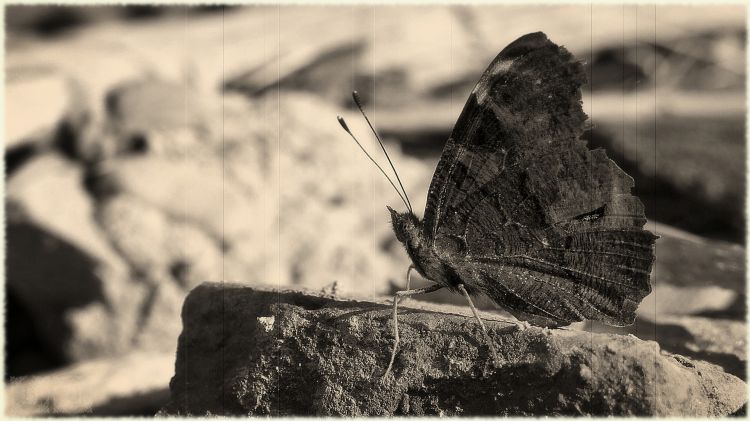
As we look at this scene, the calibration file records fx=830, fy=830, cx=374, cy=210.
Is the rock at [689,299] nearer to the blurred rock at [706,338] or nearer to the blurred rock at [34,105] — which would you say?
the blurred rock at [706,338]

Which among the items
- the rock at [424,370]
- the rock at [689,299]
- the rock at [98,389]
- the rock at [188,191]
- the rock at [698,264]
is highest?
the rock at [188,191]

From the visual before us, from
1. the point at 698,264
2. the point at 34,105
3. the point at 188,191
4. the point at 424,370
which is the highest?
the point at 34,105

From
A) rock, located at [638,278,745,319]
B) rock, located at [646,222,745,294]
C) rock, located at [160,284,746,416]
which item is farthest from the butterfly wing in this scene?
rock, located at [646,222,745,294]

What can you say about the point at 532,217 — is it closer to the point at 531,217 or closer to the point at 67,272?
the point at 531,217

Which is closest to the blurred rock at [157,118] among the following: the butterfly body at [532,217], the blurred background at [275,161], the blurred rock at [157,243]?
the blurred background at [275,161]

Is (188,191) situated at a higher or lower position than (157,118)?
lower

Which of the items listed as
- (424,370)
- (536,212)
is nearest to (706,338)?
(536,212)

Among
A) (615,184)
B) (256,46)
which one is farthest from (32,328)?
(615,184)

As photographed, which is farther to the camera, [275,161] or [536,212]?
[275,161]
